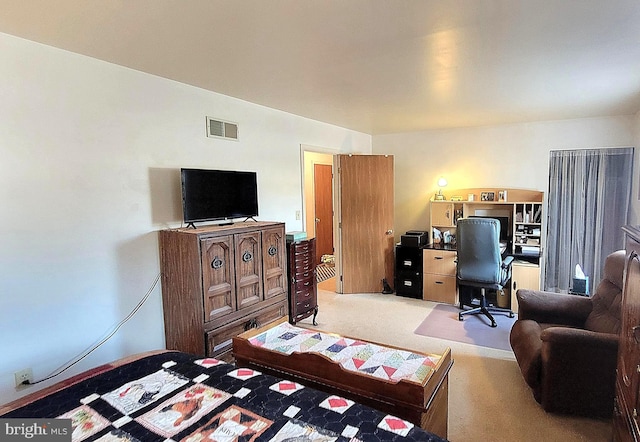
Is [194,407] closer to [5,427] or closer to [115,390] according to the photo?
[115,390]

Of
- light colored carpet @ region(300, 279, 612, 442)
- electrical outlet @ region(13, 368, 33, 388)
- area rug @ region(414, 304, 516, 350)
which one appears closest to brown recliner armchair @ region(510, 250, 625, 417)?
light colored carpet @ region(300, 279, 612, 442)

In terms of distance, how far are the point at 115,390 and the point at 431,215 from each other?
4540mm

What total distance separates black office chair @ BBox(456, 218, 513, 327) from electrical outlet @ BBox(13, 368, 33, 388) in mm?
3965

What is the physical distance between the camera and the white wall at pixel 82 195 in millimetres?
2061

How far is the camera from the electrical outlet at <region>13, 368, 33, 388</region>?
2.08 m

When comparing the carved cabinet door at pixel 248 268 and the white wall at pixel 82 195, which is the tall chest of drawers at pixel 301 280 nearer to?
the carved cabinet door at pixel 248 268

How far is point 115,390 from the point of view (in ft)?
5.08

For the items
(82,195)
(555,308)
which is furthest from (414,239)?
(82,195)

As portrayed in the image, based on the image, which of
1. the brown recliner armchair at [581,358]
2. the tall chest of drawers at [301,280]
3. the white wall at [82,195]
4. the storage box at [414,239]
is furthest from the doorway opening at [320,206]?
the brown recliner armchair at [581,358]

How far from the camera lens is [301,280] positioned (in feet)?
12.7

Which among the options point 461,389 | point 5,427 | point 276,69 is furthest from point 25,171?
Answer: point 461,389

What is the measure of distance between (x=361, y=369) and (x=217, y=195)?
194cm

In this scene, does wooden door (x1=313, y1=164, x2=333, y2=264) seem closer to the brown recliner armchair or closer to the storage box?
the storage box

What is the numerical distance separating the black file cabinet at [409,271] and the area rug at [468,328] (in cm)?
57
